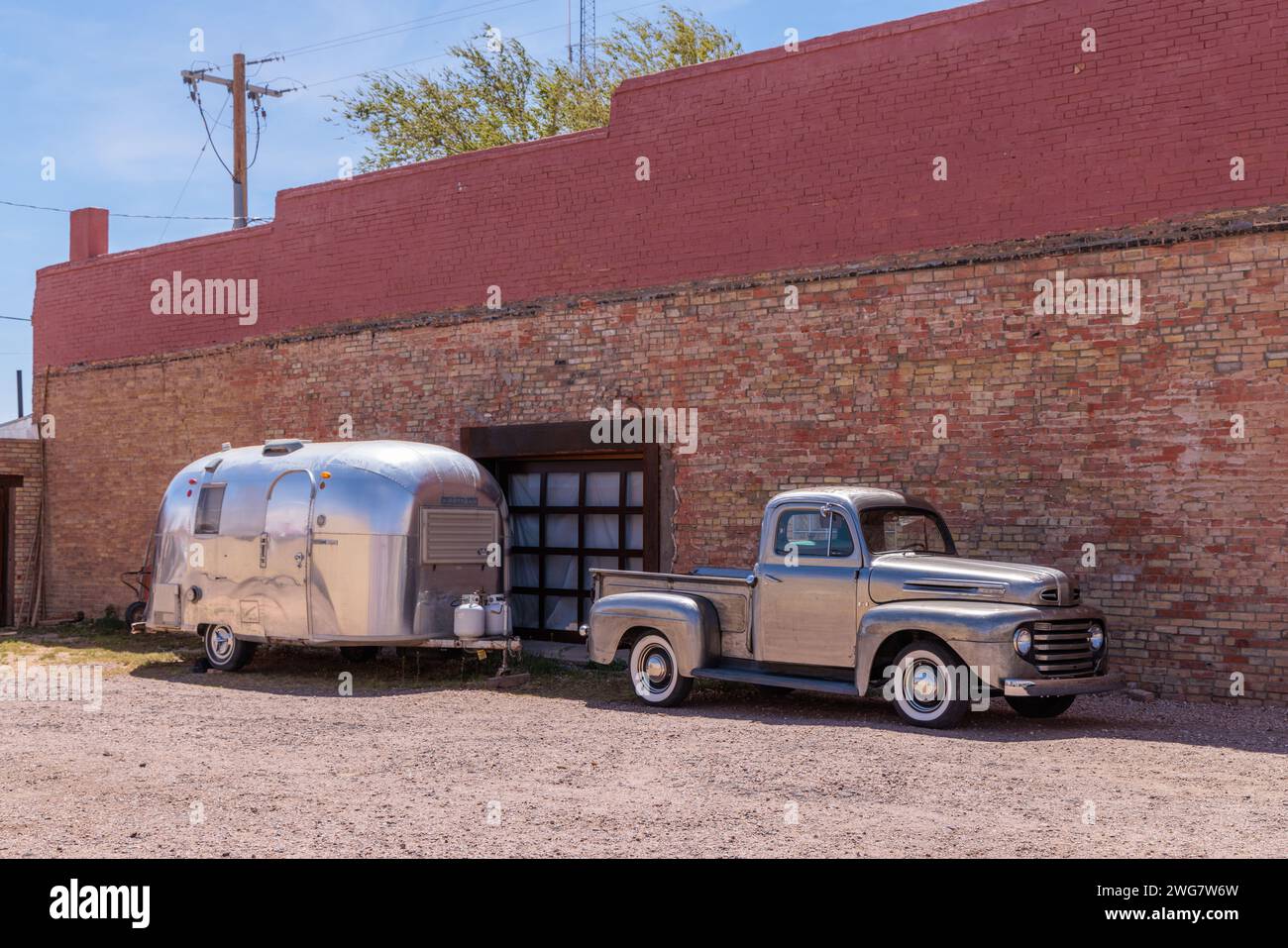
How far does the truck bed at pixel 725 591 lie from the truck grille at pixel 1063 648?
241 centimetres

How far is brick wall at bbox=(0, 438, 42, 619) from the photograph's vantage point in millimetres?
22844

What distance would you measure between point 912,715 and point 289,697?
5.84 m

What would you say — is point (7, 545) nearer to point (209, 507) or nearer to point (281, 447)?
point (209, 507)

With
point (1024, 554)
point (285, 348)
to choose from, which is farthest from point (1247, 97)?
point (285, 348)

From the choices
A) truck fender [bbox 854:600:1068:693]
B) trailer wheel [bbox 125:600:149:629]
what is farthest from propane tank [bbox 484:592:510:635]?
trailer wheel [bbox 125:600:149:629]

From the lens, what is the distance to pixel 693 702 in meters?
11.9

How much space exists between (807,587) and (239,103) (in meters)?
24.1

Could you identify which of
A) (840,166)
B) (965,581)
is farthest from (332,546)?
(840,166)

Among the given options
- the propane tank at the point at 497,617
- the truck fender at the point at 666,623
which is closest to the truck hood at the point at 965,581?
the truck fender at the point at 666,623

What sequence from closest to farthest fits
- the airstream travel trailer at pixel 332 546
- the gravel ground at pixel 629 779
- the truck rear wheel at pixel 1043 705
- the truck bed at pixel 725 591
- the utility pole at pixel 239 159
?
1. the gravel ground at pixel 629 779
2. the truck rear wheel at pixel 1043 705
3. the truck bed at pixel 725 591
4. the airstream travel trailer at pixel 332 546
5. the utility pole at pixel 239 159

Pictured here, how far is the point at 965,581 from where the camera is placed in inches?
400

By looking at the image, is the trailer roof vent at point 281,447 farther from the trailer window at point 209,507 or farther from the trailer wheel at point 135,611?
the trailer wheel at point 135,611

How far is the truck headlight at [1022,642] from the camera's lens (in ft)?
32.0

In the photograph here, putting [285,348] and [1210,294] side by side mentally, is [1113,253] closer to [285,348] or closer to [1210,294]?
[1210,294]
